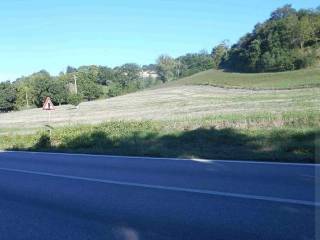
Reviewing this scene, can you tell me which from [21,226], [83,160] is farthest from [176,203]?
[83,160]

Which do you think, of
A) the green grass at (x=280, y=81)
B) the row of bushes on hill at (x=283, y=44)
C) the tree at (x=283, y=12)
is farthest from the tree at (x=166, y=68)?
the green grass at (x=280, y=81)

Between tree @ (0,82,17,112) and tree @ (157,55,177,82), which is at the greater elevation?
tree @ (157,55,177,82)

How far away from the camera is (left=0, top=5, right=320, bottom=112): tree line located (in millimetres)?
96188

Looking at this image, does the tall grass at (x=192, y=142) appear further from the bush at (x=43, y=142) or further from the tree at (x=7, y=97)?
the tree at (x=7, y=97)

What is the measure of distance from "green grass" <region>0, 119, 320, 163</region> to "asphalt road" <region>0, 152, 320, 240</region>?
194cm

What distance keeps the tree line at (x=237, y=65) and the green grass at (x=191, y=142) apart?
58737mm

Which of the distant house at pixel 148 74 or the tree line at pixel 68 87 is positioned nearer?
the tree line at pixel 68 87

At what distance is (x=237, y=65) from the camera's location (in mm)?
117000

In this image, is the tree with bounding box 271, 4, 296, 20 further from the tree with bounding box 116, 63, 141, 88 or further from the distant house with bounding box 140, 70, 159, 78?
the distant house with bounding box 140, 70, 159, 78

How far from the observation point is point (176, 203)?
7.92 metres

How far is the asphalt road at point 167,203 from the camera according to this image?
251 inches

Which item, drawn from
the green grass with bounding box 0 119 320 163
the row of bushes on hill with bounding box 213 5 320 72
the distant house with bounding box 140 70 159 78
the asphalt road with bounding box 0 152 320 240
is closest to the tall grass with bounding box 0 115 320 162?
the green grass with bounding box 0 119 320 163

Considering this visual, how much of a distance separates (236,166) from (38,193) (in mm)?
4337

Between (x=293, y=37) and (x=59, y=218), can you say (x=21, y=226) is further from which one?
(x=293, y=37)
